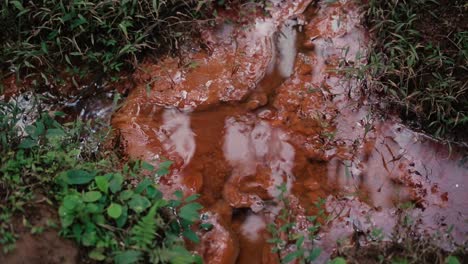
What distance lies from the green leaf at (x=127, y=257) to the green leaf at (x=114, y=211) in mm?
212

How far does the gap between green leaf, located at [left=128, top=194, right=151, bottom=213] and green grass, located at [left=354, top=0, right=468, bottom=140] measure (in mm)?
2030

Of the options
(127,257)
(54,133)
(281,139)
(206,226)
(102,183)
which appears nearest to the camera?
(127,257)

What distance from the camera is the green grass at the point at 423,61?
13.2 ft

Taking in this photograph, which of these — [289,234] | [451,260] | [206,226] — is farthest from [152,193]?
[451,260]

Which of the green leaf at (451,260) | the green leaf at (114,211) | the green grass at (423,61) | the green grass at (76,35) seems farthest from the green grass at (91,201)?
the green grass at (423,61)

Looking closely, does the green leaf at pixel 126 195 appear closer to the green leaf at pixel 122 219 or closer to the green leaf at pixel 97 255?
the green leaf at pixel 122 219

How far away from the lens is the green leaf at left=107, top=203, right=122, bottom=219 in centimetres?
305

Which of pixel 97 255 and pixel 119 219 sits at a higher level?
pixel 119 219

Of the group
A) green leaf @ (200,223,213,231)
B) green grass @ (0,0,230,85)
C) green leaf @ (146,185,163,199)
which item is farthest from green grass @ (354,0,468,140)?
green leaf @ (146,185,163,199)

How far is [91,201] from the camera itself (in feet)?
10.1

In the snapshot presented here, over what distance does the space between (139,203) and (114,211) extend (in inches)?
6.3

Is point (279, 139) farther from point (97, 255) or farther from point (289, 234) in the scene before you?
point (97, 255)

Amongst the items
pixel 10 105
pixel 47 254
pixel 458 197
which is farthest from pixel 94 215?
pixel 458 197

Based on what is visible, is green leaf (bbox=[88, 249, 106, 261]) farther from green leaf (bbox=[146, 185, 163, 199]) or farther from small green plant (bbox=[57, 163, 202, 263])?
green leaf (bbox=[146, 185, 163, 199])
